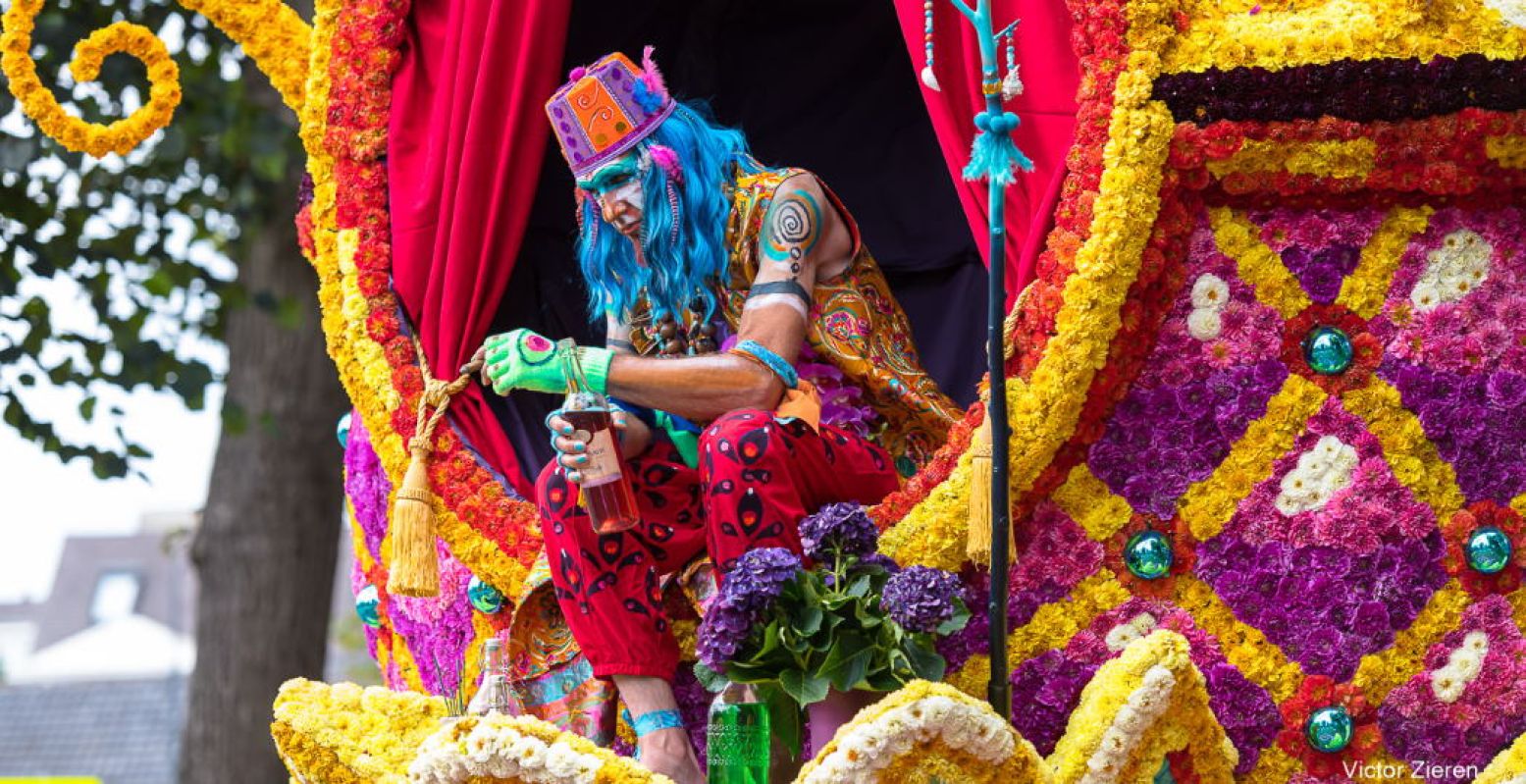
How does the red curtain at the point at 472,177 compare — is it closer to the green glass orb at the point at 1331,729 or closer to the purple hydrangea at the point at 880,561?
the purple hydrangea at the point at 880,561

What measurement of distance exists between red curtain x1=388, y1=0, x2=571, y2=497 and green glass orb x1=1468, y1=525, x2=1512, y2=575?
7.16ft

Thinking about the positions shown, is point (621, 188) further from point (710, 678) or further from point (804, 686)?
point (804, 686)

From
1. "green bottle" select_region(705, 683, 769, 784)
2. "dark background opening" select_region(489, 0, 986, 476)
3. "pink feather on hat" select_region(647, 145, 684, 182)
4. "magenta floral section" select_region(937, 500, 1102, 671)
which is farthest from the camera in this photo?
"dark background opening" select_region(489, 0, 986, 476)

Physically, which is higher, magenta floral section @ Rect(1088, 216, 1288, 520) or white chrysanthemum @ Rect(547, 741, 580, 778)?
magenta floral section @ Rect(1088, 216, 1288, 520)

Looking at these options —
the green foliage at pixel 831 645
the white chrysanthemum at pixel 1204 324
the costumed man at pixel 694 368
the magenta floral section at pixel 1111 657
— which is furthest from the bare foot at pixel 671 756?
the white chrysanthemum at pixel 1204 324

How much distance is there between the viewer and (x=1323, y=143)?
14.0ft

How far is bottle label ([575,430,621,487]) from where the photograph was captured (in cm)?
429

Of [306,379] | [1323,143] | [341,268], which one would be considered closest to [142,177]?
[306,379]

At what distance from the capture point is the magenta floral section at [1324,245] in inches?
170

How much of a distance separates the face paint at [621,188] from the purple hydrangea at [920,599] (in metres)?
1.13

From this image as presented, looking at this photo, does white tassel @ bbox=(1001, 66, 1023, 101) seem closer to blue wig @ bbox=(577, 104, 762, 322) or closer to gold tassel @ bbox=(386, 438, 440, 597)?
blue wig @ bbox=(577, 104, 762, 322)

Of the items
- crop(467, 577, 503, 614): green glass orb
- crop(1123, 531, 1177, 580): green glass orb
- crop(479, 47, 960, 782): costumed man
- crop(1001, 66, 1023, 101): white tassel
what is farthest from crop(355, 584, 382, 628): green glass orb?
crop(1001, 66, 1023, 101): white tassel

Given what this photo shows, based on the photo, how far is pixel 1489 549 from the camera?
4.21m

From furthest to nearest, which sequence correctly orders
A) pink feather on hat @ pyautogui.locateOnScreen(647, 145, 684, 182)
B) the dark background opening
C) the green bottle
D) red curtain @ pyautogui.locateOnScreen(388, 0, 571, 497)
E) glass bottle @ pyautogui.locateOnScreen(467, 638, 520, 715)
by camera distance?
the dark background opening, red curtain @ pyautogui.locateOnScreen(388, 0, 571, 497), pink feather on hat @ pyautogui.locateOnScreen(647, 145, 684, 182), glass bottle @ pyautogui.locateOnScreen(467, 638, 520, 715), the green bottle
